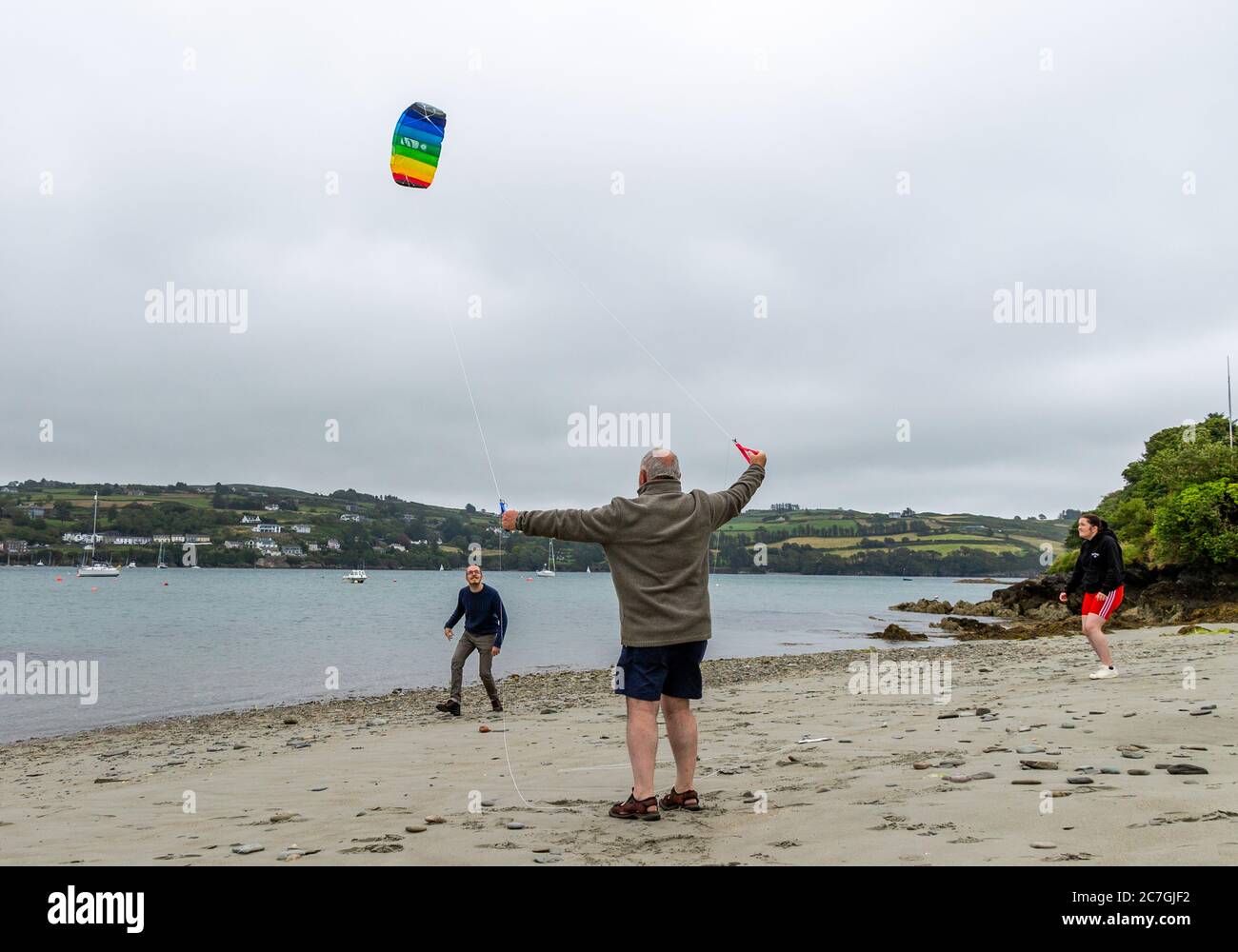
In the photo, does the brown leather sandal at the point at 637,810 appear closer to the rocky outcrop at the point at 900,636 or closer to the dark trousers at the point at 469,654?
the dark trousers at the point at 469,654

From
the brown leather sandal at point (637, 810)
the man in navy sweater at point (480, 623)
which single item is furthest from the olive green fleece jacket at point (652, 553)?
the man in navy sweater at point (480, 623)

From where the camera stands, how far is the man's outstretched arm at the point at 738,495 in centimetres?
605

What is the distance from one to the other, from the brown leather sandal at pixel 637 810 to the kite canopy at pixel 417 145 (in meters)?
8.51

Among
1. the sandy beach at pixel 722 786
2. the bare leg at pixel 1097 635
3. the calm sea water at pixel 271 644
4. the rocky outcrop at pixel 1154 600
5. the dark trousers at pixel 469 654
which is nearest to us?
the sandy beach at pixel 722 786

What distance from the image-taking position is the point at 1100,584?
40.3ft

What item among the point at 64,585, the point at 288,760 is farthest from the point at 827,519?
the point at 288,760

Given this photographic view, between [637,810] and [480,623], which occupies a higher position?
[480,623]

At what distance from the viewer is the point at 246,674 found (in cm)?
2481

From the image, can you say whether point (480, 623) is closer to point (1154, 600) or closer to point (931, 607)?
point (1154, 600)

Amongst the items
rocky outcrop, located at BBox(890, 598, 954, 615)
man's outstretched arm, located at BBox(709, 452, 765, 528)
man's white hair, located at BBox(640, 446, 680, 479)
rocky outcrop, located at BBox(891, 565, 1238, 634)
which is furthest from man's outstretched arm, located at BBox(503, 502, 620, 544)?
rocky outcrop, located at BBox(890, 598, 954, 615)

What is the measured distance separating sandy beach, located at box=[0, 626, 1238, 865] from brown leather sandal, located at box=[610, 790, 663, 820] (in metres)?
0.13

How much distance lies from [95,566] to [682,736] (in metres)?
134

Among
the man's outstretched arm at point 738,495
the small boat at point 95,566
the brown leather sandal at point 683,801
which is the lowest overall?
the small boat at point 95,566

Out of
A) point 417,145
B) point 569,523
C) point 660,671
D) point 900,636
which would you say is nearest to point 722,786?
point 660,671
